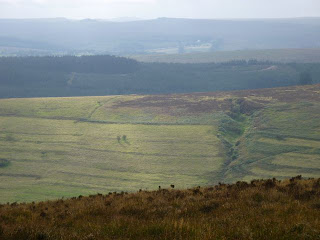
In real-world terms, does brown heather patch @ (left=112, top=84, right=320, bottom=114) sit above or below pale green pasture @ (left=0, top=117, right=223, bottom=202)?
above

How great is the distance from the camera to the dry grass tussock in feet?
42.5

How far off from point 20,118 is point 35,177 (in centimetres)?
4702

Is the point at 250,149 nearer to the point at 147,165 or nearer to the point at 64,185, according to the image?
the point at 147,165

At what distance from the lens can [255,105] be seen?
13588 cm

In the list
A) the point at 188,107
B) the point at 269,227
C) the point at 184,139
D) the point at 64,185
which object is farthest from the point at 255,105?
the point at 269,227

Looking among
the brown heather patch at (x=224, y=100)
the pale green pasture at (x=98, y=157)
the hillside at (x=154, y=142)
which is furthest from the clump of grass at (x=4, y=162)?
the brown heather patch at (x=224, y=100)

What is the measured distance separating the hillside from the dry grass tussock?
58727mm

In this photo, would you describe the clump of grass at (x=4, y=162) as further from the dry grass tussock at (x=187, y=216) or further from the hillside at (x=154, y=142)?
the dry grass tussock at (x=187, y=216)

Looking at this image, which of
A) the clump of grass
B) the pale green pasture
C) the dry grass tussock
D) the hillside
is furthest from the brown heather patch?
the dry grass tussock

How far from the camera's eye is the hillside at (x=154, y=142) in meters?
87.9

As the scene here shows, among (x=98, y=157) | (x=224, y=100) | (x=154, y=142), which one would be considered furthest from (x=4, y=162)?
(x=224, y=100)

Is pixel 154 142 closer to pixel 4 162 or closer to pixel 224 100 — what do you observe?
pixel 4 162

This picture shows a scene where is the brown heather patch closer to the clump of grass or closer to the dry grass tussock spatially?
the clump of grass

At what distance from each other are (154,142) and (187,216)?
9270 centimetres
